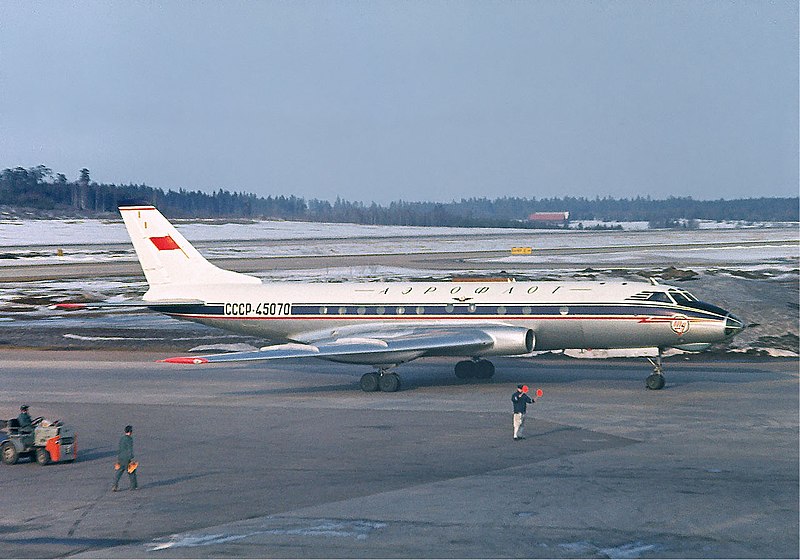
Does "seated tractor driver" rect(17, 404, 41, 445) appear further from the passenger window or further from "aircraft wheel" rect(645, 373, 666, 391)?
the passenger window

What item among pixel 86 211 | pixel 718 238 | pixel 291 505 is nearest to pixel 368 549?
pixel 291 505

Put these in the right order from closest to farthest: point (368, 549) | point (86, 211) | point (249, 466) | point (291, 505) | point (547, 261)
→ point (368, 549) → point (291, 505) → point (249, 466) → point (547, 261) → point (86, 211)

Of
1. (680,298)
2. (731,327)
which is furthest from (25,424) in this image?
(731,327)

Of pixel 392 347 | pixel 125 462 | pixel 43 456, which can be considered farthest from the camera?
pixel 392 347

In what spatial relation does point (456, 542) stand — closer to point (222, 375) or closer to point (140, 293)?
point (222, 375)

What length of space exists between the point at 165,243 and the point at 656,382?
649 inches

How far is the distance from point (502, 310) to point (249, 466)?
41.3 feet

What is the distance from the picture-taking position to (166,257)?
3431 centimetres

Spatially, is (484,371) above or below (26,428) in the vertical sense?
below

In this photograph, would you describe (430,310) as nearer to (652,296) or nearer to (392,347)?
(392,347)

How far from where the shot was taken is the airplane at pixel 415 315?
29.5m

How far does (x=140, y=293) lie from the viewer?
5666 centimetres

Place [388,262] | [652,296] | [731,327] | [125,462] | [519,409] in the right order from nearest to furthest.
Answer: [125,462], [519,409], [731,327], [652,296], [388,262]

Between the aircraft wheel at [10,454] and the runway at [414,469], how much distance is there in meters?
0.27
